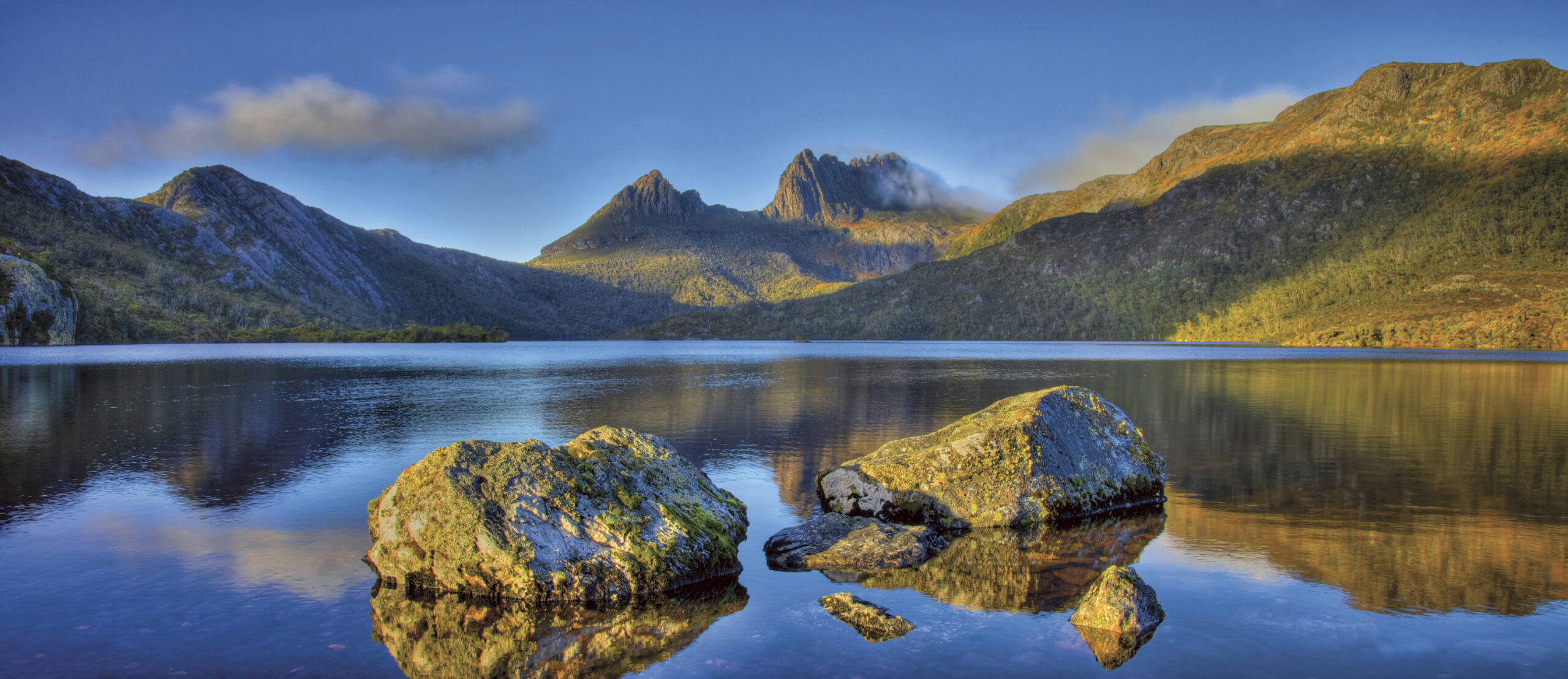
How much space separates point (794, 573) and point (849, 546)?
3.64 feet

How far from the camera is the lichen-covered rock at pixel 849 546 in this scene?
37.7 ft

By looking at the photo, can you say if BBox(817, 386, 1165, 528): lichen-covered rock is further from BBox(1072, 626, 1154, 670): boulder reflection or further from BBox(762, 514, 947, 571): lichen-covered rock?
BBox(1072, 626, 1154, 670): boulder reflection

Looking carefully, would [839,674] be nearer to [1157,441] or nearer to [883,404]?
[1157,441]

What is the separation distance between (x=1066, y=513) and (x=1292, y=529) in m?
3.78

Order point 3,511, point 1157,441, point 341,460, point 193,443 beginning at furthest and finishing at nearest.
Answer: point 1157,441, point 193,443, point 341,460, point 3,511

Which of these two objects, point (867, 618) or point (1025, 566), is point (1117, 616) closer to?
point (1025, 566)

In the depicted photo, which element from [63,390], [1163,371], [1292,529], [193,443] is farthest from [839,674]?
[1163,371]

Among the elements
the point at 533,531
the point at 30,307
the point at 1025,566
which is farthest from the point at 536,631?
the point at 30,307

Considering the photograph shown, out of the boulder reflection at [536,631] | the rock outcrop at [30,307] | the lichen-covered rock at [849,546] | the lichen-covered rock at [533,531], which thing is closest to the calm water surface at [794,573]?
the boulder reflection at [536,631]

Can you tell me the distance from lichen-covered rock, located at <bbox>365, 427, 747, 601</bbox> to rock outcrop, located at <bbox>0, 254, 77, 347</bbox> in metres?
164

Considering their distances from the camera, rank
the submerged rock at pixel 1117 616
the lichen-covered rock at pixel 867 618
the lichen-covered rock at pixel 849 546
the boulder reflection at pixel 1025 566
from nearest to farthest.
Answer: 1. the submerged rock at pixel 1117 616
2. the lichen-covered rock at pixel 867 618
3. the boulder reflection at pixel 1025 566
4. the lichen-covered rock at pixel 849 546

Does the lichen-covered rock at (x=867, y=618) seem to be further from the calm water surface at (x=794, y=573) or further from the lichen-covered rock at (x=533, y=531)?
the lichen-covered rock at (x=533, y=531)

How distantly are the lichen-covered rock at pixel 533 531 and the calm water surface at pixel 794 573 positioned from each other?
1.60 feet

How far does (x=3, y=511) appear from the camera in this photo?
1402 cm
